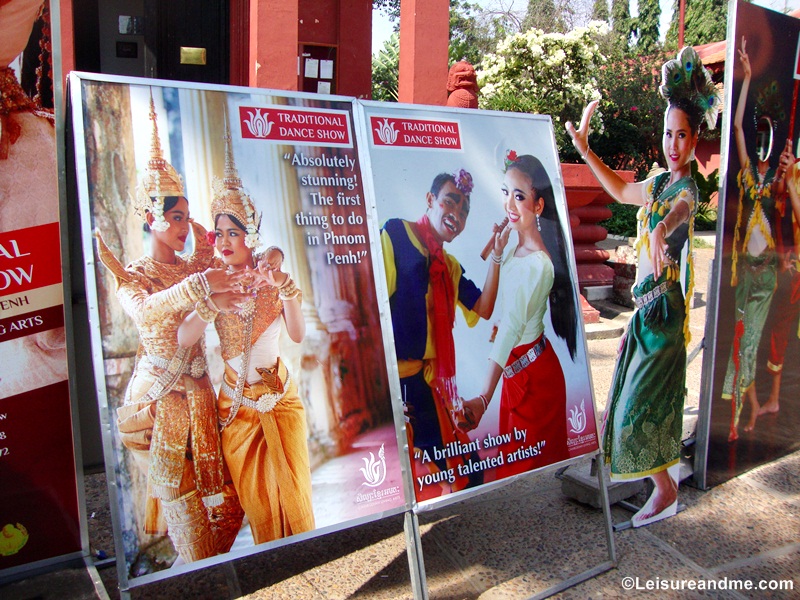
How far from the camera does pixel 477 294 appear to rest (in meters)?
2.73

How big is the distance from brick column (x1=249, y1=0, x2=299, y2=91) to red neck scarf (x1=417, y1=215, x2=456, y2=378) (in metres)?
3.53

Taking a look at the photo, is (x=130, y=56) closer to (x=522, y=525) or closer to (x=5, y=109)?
(x=5, y=109)

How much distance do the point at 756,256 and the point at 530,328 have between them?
1793mm

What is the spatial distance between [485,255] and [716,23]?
35772 mm

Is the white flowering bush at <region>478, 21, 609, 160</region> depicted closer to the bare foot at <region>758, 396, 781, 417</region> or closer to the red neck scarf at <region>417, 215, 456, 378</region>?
the bare foot at <region>758, 396, 781, 417</region>

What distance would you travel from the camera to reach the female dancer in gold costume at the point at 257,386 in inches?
87.4

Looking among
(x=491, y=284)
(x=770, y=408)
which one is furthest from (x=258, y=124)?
(x=770, y=408)

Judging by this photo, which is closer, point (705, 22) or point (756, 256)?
point (756, 256)

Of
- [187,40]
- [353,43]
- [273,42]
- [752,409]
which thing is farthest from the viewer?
[353,43]

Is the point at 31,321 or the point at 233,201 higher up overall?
the point at 233,201

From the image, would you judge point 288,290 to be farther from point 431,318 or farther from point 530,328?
point 530,328

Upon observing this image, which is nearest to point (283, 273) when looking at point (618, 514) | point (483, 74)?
point (618, 514)

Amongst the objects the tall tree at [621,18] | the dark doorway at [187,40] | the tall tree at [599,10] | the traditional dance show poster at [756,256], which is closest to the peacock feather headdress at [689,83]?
the traditional dance show poster at [756,256]

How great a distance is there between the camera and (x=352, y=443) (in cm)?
243
